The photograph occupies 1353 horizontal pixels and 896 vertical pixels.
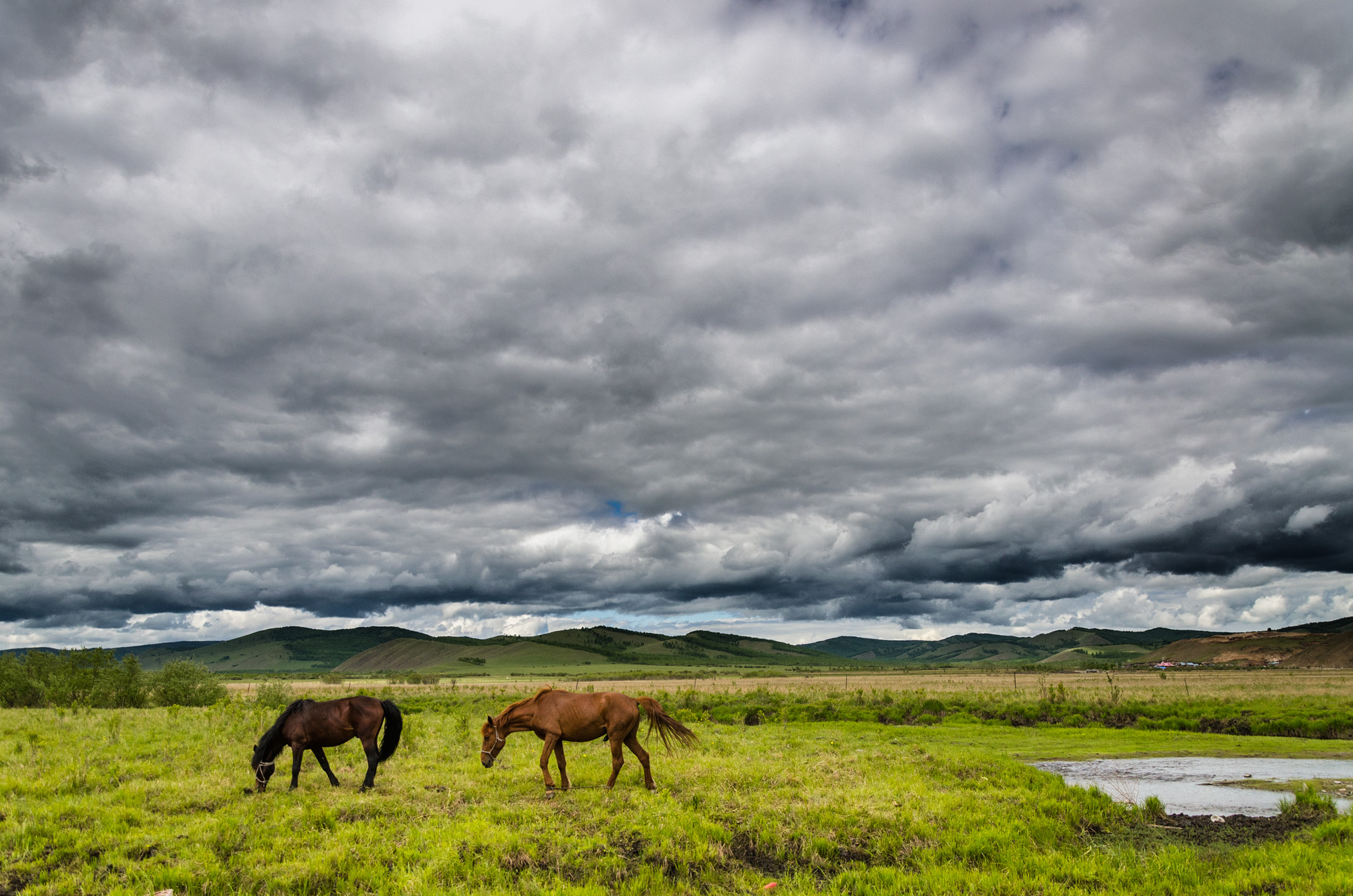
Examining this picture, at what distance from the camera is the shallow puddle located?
16.9 metres

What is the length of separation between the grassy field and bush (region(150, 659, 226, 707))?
4152cm

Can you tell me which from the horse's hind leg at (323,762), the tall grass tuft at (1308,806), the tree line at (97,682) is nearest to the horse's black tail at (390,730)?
the horse's hind leg at (323,762)

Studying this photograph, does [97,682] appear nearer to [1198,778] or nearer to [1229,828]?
[1198,778]

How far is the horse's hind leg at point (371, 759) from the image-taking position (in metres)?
15.7

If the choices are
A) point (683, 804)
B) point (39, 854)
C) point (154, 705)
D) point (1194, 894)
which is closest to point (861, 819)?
point (683, 804)

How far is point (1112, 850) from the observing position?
12.8m

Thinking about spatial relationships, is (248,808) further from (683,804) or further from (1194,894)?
(1194,894)

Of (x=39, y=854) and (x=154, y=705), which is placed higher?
(x=39, y=854)

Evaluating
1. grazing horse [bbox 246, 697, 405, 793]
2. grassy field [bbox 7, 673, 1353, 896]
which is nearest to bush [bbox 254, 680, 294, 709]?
grassy field [bbox 7, 673, 1353, 896]

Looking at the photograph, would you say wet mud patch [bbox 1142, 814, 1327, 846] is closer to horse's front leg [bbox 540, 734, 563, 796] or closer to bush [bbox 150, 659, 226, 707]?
horse's front leg [bbox 540, 734, 563, 796]

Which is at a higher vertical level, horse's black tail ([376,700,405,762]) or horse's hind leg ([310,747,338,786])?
horse's black tail ([376,700,405,762])

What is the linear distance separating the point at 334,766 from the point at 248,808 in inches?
236

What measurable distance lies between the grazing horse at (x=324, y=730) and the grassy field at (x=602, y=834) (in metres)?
0.64

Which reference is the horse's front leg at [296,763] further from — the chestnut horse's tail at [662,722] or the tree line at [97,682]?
the tree line at [97,682]
